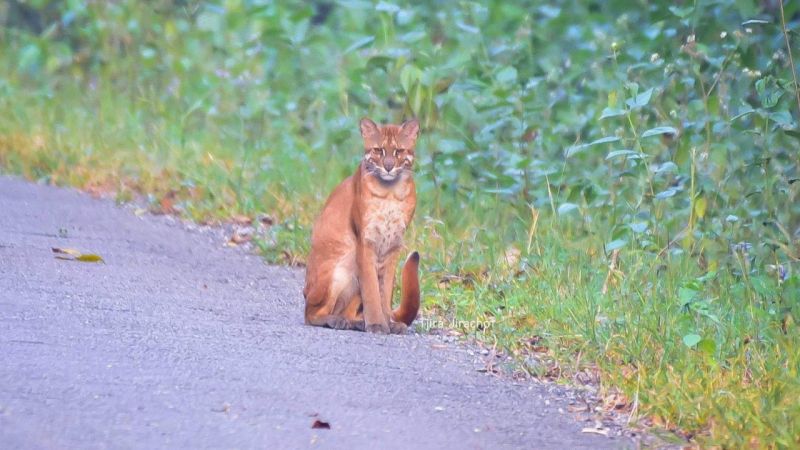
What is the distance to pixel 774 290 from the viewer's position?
628 centimetres

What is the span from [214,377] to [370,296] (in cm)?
134

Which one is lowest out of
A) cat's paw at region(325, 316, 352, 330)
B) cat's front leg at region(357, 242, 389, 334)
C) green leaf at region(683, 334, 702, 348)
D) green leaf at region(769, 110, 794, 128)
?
cat's paw at region(325, 316, 352, 330)

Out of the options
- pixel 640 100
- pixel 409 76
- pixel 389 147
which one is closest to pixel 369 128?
pixel 389 147

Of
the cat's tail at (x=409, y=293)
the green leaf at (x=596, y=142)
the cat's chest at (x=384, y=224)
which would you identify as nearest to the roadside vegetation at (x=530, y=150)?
the green leaf at (x=596, y=142)

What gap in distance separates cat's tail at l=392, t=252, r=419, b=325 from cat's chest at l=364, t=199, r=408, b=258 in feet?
0.52

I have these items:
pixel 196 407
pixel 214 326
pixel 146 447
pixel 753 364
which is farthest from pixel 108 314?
pixel 753 364

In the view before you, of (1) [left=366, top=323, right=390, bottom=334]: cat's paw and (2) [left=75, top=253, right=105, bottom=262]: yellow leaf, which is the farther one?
(2) [left=75, top=253, right=105, bottom=262]: yellow leaf

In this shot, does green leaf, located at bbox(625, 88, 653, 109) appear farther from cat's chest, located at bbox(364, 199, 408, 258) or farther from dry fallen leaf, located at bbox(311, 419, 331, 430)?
dry fallen leaf, located at bbox(311, 419, 331, 430)

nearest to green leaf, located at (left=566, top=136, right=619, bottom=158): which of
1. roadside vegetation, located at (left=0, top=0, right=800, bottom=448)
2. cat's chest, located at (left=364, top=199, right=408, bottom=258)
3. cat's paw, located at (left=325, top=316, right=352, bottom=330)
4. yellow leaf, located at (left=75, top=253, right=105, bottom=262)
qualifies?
roadside vegetation, located at (left=0, top=0, right=800, bottom=448)

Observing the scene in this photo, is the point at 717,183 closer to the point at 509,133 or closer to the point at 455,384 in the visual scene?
the point at 509,133

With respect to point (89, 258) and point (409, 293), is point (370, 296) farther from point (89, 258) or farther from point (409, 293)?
point (89, 258)

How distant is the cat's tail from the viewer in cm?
623

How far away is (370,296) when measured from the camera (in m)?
6.37

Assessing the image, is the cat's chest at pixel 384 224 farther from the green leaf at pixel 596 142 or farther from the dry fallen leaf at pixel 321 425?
the dry fallen leaf at pixel 321 425
